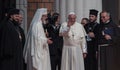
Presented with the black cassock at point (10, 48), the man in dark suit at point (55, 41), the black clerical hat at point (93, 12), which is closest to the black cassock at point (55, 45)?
the man in dark suit at point (55, 41)

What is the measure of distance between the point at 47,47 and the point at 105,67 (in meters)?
3.30

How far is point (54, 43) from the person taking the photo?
12773 mm

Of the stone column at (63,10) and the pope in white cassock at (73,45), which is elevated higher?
the stone column at (63,10)

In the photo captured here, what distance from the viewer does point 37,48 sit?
11.6m

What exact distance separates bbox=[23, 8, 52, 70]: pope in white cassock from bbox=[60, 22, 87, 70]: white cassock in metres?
0.68

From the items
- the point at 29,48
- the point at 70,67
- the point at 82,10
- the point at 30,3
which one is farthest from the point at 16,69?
the point at 30,3

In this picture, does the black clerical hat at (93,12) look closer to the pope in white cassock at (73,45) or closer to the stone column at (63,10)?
the pope in white cassock at (73,45)

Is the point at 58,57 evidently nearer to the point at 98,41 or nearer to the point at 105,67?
the point at 98,41

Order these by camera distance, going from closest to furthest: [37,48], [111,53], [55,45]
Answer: [111,53] → [37,48] → [55,45]

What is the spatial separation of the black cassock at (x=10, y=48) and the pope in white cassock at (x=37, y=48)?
924 millimetres

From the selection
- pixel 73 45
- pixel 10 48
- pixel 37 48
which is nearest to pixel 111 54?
pixel 10 48

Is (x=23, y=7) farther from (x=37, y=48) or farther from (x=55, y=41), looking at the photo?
(x=37, y=48)

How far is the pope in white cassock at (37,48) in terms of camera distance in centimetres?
1159

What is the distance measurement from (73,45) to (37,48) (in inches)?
42.9
